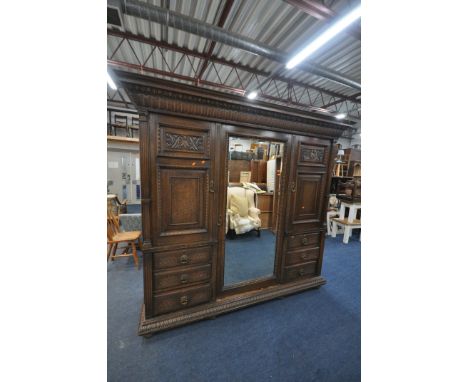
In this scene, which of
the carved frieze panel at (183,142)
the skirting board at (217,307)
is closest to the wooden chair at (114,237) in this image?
the skirting board at (217,307)

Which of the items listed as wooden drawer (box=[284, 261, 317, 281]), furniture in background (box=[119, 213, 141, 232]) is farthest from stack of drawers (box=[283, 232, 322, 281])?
furniture in background (box=[119, 213, 141, 232])

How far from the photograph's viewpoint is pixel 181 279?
1.36m

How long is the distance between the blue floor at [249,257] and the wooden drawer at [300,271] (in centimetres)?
17

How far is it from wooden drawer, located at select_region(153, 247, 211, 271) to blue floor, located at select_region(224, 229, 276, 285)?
49 cm

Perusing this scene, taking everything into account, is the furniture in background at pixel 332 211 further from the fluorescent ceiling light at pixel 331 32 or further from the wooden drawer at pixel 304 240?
the fluorescent ceiling light at pixel 331 32

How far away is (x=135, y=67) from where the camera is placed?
10.1 ft

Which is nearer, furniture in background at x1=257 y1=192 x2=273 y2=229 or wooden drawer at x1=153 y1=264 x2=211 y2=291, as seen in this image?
wooden drawer at x1=153 y1=264 x2=211 y2=291

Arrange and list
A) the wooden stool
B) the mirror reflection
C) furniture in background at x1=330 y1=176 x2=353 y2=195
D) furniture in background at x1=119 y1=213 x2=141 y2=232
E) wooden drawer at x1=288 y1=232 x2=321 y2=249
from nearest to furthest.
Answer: wooden drawer at x1=288 y1=232 x2=321 y2=249, the mirror reflection, furniture in background at x1=119 y1=213 x2=141 y2=232, the wooden stool, furniture in background at x1=330 y1=176 x2=353 y2=195

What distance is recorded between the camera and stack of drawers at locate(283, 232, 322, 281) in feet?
5.94

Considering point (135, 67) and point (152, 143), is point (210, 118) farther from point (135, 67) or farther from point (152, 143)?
point (135, 67)

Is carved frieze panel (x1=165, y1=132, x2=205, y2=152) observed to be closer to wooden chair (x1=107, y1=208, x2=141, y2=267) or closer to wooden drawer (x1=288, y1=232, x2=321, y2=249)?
wooden drawer (x1=288, y1=232, x2=321, y2=249)

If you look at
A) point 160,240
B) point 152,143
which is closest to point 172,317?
point 160,240
